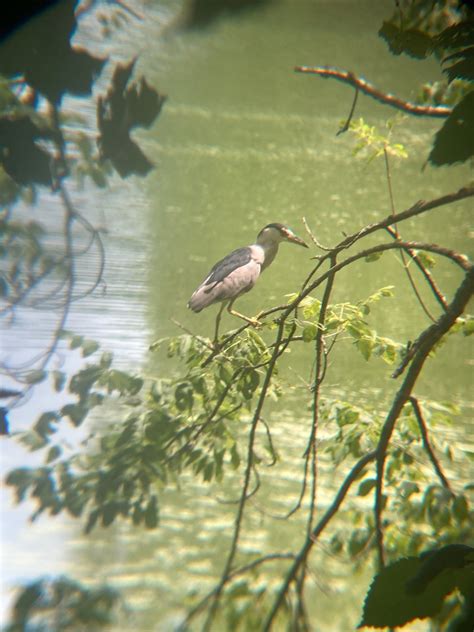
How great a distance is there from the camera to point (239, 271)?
1.98 feet

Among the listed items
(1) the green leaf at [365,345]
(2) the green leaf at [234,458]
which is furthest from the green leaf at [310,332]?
(2) the green leaf at [234,458]

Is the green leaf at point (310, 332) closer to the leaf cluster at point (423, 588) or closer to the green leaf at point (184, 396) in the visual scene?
the green leaf at point (184, 396)

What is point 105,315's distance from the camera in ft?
2.08

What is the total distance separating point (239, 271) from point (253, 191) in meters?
0.11

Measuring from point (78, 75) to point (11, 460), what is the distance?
15.1 inches

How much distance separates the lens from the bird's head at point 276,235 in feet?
2.03

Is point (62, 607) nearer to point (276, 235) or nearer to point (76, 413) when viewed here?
point (76, 413)

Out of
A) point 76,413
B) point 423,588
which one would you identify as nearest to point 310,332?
Result: point 76,413

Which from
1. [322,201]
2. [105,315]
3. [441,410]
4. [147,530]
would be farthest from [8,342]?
[441,410]

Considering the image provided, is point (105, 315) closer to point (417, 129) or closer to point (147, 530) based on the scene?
point (147, 530)

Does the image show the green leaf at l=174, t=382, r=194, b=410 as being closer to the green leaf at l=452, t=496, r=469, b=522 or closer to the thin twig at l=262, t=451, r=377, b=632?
the thin twig at l=262, t=451, r=377, b=632

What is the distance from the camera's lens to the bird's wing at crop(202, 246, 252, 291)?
1.97 feet

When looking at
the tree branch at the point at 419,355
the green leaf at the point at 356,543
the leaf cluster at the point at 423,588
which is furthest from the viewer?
the green leaf at the point at 356,543

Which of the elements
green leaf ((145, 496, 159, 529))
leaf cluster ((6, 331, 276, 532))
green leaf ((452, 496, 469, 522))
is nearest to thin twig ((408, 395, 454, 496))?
green leaf ((452, 496, 469, 522))
